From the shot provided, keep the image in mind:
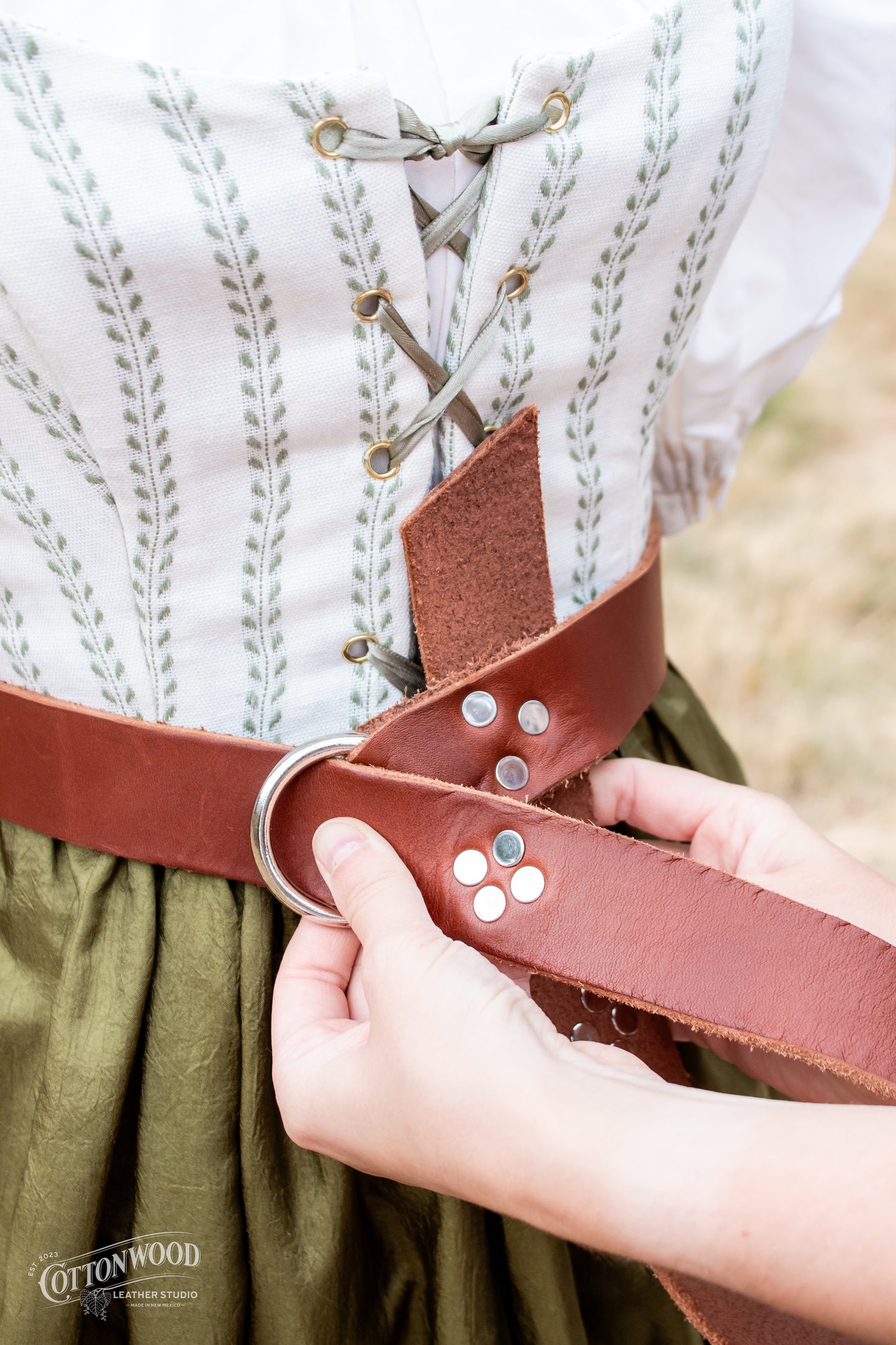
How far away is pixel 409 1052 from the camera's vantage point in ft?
1.57

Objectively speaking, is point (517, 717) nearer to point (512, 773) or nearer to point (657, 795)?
point (512, 773)

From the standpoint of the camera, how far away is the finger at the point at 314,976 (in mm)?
568

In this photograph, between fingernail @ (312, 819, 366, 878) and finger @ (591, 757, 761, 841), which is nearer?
fingernail @ (312, 819, 366, 878)

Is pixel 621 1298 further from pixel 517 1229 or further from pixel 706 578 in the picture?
pixel 706 578

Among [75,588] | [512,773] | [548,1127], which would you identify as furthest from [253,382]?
[548,1127]

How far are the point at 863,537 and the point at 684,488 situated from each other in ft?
5.09

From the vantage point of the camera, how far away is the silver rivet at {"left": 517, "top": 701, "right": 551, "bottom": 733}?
60 centimetres

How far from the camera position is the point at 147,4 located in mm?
470

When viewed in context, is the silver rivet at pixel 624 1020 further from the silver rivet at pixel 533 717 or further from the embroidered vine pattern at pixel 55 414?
the embroidered vine pattern at pixel 55 414

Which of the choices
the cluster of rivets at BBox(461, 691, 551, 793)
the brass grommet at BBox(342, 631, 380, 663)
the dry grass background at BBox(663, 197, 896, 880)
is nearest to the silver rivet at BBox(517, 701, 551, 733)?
the cluster of rivets at BBox(461, 691, 551, 793)

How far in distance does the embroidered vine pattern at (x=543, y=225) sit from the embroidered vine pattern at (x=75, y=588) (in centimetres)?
26

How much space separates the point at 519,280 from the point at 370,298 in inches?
3.6

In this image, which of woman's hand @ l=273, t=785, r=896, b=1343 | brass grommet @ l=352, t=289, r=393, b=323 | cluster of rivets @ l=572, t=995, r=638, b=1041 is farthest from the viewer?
cluster of rivets @ l=572, t=995, r=638, b=1041

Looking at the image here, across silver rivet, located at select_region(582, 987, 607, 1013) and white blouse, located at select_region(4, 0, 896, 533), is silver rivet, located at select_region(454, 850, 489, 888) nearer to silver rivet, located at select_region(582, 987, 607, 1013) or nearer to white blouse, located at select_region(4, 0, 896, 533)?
silver rivet, located at select_region(582, 987, 607, 1013)
